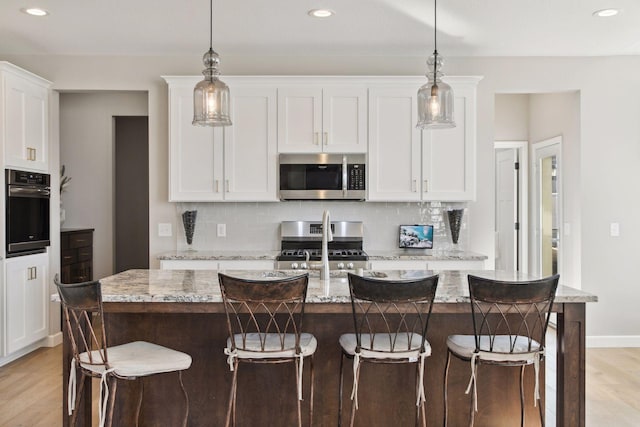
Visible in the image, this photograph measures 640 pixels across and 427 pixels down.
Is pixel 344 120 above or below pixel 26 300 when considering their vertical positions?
above

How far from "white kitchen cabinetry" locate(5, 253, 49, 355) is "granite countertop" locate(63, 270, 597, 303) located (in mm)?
1635

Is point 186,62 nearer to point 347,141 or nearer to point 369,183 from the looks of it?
point 347,141

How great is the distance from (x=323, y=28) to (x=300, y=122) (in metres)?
0.83

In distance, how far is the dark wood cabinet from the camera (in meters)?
5.27

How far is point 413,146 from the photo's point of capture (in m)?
4.62

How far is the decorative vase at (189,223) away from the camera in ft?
15.7

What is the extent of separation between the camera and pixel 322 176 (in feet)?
15.3

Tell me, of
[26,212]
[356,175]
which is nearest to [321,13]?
[356,175]

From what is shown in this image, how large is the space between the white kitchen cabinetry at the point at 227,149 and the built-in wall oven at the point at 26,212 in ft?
3.69

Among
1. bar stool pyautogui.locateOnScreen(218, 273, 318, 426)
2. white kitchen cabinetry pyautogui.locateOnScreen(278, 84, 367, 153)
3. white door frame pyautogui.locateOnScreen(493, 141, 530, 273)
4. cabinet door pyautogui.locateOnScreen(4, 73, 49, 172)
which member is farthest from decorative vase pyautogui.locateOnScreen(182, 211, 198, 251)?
white door frame pyautogui.locateOnScreen(493, 141, 530, 273)

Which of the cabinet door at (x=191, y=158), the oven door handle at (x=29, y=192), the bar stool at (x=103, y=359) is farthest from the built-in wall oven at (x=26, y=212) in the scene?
the bar stool at (x=103, y=359)

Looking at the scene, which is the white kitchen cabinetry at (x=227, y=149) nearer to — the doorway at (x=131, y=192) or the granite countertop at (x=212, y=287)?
the granite countertop at (x=212, y=287)

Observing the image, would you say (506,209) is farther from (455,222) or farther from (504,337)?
(504,337)

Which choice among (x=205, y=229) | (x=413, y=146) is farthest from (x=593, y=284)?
Answer: (x=205, y=229)
